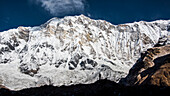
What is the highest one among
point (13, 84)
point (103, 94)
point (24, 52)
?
point (24, 52)

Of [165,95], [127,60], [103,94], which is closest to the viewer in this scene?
[165,95]

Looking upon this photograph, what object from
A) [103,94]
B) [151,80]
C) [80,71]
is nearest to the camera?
[103,94]

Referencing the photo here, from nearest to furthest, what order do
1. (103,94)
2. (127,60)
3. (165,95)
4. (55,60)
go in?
(165,95) → (103,94) → (55,60) → (127,60)

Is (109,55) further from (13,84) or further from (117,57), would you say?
(13,84)

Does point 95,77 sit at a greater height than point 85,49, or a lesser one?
lesser

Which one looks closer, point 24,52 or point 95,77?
point 95,77

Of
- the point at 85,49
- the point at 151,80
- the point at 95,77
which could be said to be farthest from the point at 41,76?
the point at 151,80

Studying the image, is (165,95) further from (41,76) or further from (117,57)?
(117,57)

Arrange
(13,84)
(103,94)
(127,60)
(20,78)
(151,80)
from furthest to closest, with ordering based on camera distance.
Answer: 1. (127,60)
2. (20,78)
3. (13,84)
4. (151,80)
5. (103,94)

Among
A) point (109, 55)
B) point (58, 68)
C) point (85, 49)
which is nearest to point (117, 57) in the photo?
point (109, 55)
